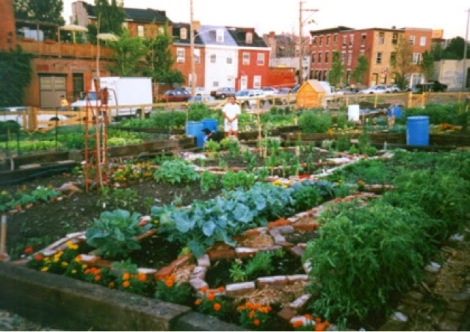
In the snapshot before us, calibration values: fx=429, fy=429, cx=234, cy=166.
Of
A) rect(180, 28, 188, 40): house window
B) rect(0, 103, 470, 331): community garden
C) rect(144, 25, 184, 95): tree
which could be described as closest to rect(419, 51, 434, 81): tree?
rect(180, 28, 188, 40): house window

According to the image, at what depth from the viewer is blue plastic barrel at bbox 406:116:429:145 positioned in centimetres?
1288

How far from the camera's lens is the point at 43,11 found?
42375 millimetres

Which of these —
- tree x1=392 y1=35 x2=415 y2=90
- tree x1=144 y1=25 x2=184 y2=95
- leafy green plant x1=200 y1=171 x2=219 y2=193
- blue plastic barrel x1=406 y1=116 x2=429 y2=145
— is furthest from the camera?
tree x1=392 y1=35 x2=415 y2=90

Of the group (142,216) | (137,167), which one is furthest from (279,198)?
(137,167)

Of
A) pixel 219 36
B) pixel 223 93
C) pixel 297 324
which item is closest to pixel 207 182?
pixel 297 324

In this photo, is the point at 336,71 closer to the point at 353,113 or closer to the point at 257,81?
the point at 257,81

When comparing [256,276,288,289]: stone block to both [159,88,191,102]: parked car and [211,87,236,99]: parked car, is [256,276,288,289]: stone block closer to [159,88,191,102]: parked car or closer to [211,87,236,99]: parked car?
[159,88,191,102]: parked car

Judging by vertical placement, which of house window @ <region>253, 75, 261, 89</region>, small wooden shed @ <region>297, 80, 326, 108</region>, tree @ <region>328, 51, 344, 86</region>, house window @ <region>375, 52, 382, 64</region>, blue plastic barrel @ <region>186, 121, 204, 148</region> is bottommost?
blue plastic barrel @ <region>186, 121, 204, 148</region>

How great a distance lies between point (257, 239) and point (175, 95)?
37167 mm

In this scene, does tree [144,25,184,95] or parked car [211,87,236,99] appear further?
Result: parked car [211,87,236,99]

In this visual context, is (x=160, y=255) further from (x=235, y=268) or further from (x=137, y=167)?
(x=137, y=167)

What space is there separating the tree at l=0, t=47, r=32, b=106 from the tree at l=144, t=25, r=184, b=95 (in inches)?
424

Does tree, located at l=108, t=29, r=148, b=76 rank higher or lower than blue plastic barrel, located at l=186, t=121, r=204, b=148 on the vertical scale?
higher

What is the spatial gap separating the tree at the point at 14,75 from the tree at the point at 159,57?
10.8 meters
